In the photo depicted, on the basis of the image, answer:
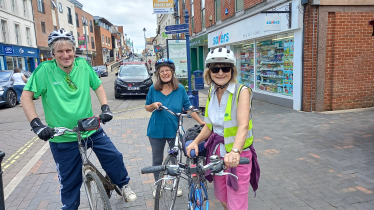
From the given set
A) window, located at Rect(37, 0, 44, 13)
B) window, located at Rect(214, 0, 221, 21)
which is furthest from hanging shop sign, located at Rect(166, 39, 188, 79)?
window, located at Rect(37, 0, 44, 13)

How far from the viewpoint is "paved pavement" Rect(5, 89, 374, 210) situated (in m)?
3.44

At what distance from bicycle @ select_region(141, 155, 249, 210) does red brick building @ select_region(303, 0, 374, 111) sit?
678 cm

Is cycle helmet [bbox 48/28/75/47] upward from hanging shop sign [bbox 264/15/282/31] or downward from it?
downward

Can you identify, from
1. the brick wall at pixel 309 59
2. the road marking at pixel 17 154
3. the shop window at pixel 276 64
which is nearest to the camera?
the road marking at pixel 17 154

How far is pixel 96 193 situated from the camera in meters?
2.70

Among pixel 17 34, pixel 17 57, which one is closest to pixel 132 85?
pixel 17 57

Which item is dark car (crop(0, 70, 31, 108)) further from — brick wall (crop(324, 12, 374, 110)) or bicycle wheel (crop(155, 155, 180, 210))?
brick wall (crop(324, 12, 374, 110))

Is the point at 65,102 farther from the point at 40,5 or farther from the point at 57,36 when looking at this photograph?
the point at 40,5

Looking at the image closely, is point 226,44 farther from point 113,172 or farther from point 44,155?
point 113,172

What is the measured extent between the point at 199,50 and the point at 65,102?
1880 cm

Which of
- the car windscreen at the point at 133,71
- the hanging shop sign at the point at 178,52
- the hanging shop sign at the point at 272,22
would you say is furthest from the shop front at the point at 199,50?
the hanging shop sign at the point at 272,22

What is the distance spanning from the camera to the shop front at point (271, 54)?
8.52 m

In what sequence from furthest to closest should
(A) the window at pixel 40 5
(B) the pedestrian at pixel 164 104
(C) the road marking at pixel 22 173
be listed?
(A) the window at pixel 40 5, (C) the road marking at pixel 22 173, (B) the pedestrian at pixel 164 104

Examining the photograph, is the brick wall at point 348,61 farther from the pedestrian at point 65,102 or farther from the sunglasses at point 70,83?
the sunglasses at point 70,83
